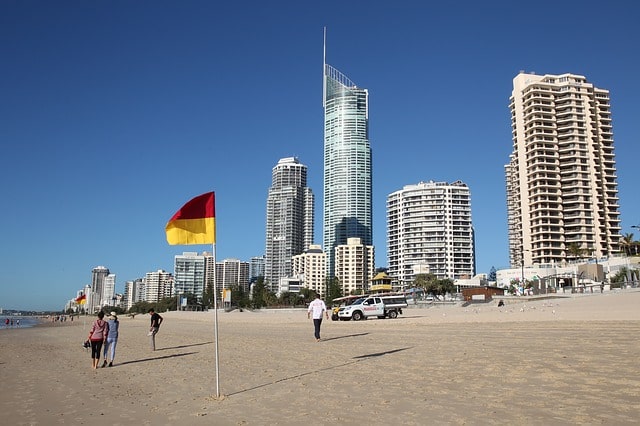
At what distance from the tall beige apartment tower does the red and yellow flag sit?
11411 centimetres

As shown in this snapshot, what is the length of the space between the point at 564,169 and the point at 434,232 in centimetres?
5993

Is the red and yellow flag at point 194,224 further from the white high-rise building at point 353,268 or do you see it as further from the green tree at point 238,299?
the white high-rise building at point 353,268

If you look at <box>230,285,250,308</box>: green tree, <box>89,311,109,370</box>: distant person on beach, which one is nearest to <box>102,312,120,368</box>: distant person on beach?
<box>89,311,109,370</box>: distant person on beach

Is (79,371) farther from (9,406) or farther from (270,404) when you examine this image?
(270,404)

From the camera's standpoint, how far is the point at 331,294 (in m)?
132

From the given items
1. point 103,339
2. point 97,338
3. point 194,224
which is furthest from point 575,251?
point 194,224

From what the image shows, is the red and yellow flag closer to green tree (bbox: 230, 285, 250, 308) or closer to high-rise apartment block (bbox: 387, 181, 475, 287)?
green tree (bbox: 230, 285, 250, 308)

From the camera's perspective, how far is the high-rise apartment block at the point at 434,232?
174875mm

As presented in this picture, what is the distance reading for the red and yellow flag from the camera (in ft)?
34.4

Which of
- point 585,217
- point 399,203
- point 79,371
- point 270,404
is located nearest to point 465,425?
point 270,404

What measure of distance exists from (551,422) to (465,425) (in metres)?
1.14

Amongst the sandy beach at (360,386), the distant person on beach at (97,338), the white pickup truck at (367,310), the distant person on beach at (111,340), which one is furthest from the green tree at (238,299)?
the distant person on beach at (97,338)

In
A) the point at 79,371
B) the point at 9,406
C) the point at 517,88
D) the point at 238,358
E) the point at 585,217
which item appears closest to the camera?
the point at 9,406

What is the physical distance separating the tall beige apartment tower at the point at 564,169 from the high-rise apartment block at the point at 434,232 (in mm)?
50650
